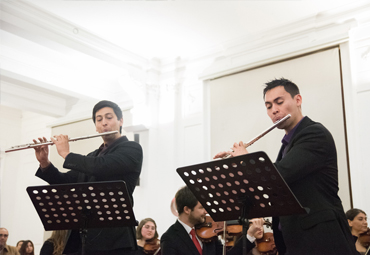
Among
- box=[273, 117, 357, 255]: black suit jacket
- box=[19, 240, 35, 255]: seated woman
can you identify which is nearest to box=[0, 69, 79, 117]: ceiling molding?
box=[19, 240, 35, 255]: seated woman

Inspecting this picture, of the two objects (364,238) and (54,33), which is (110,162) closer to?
(364,238)

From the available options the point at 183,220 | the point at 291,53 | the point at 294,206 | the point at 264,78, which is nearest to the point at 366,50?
the point at 291,53

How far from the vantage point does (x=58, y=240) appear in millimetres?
3924

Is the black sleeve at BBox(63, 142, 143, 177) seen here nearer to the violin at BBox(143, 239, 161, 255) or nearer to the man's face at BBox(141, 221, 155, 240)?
the violin at BBox(143, 239, 161, 255)

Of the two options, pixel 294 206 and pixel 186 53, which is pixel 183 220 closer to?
pixel 294 206

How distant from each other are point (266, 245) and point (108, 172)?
2.35 meters

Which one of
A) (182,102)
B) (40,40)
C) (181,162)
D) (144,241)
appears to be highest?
(40,40)

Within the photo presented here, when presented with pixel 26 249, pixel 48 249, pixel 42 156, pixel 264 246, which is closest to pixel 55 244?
pixel 48 249

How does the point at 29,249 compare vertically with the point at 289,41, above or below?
below

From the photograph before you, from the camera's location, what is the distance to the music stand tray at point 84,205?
2246 mm

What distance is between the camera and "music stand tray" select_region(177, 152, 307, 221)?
1868 millimetres

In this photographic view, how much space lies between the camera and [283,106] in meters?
2.39

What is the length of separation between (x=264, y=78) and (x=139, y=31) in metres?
2.00

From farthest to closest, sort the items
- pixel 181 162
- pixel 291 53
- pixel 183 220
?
pixel 181 162 → pixel 291 53 → pixel 183 220
